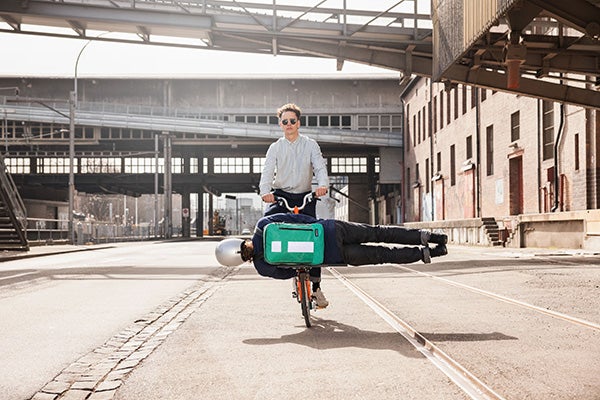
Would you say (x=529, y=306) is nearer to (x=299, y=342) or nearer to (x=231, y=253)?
(x=299, y=342)

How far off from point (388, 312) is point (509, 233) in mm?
21699

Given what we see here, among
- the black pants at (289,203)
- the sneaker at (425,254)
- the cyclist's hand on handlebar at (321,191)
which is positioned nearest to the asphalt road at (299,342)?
the sneaker at (425,254)

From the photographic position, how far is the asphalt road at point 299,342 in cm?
409

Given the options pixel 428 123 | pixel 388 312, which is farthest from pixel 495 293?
pixel 428 123

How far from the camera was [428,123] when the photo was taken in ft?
151

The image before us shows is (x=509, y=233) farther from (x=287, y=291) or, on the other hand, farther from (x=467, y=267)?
(x=287, y=291)

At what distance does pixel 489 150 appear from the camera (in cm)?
3350

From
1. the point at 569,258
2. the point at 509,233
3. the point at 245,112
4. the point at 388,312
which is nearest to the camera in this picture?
the point at 388,312

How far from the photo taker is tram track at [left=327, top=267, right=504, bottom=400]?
12.6ft

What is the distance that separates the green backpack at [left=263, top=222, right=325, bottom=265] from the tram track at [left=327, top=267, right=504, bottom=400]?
0.99m

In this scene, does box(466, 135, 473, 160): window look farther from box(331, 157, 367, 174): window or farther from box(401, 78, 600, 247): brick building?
box(331, 157, 367, 174): window

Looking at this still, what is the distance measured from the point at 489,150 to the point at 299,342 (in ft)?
96.2

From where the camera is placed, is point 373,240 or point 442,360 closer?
point 442,360

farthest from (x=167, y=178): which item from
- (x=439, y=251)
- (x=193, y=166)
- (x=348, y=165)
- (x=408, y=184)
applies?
(x=439, y=251)
